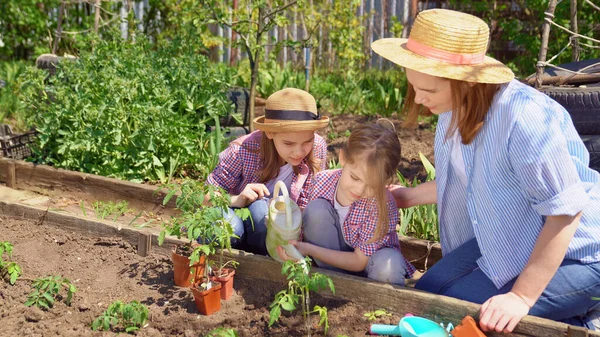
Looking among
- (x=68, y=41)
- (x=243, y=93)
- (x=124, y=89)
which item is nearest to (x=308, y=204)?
(x=124, y=89)

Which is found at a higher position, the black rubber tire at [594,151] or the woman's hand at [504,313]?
the black rubber tire at [594,151]

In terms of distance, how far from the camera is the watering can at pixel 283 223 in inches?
109

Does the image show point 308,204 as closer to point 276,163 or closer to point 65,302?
point 276,163

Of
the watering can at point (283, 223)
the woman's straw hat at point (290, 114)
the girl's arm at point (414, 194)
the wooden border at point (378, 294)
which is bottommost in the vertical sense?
the wooden border at point (378, 294)

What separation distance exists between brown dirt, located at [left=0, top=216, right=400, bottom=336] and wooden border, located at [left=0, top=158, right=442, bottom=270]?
0.68m

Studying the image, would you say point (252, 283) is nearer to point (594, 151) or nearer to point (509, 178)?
point (509, 178)

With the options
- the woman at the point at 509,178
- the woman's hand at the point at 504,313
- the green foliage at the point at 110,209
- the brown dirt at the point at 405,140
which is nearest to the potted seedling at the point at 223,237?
the woman at the point at 509,178

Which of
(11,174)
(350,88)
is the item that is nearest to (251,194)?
(11,174)

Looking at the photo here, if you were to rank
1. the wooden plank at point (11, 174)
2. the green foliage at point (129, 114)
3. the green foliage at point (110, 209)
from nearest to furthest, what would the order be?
the green foliage at point (110, 209) < the green foliage at point (129, 114) < the wooden plank at point (11, 174)

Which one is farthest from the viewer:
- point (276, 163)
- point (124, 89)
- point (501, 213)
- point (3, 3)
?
point (3, 3)

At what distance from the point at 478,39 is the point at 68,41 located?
9003 millimetres

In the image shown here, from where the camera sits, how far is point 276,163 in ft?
10.3

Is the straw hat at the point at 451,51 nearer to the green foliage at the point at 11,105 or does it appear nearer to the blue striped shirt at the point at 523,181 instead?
the blue striped shirt at the point at 523,181

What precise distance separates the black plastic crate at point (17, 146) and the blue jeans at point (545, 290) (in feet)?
10.4
